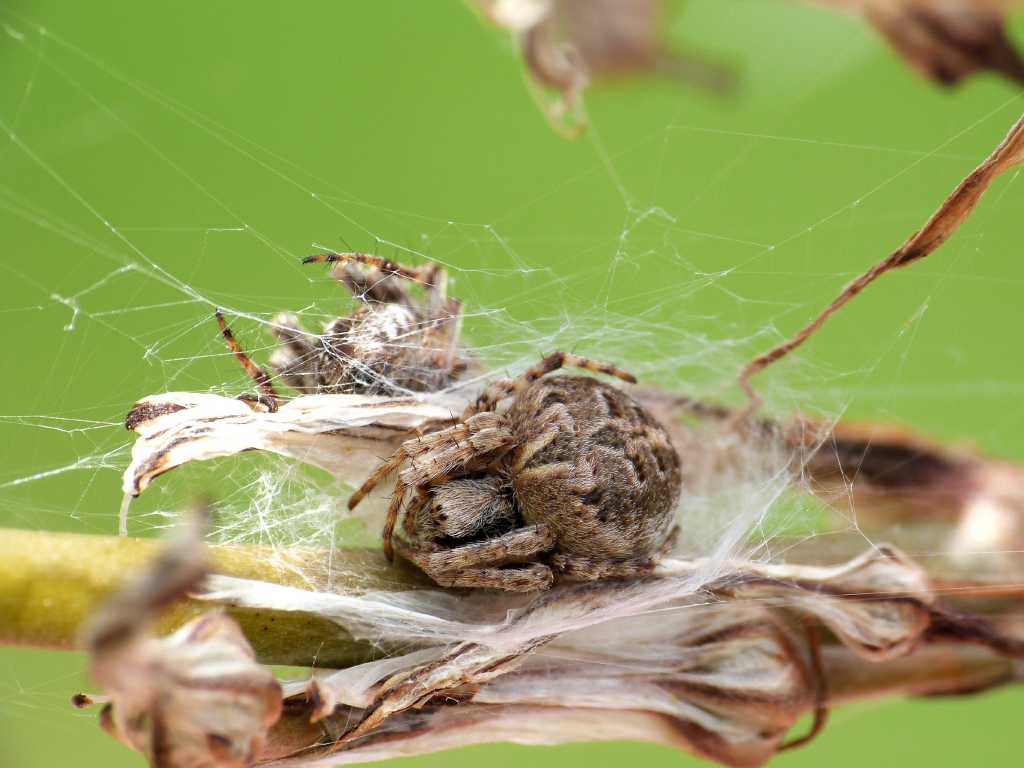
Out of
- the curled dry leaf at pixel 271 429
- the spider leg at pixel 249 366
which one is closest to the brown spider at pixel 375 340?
the spider leg at pixel 249 366

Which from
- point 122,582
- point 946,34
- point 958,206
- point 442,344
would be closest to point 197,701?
point 122,582

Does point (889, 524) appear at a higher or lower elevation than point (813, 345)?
lower

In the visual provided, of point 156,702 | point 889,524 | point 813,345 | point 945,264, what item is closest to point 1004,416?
point 945,264

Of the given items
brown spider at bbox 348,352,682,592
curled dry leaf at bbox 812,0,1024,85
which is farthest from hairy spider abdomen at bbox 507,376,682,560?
curled dry leaf at bbox 812,0,1024,85

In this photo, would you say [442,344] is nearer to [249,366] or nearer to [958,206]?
[249,366]

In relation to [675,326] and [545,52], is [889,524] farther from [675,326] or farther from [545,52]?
[545,52]

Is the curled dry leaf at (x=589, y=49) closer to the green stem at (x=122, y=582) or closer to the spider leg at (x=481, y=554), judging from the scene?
the spider leg at (x=481, y=554)

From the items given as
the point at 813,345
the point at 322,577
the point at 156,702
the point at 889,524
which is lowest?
the point at 156,702
